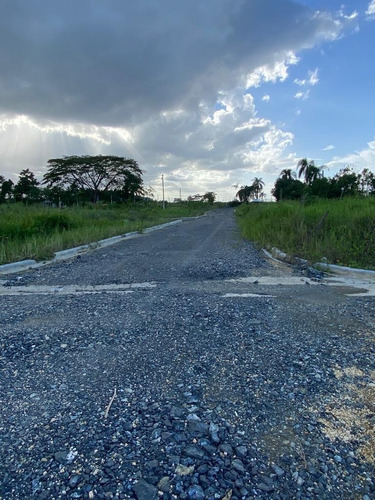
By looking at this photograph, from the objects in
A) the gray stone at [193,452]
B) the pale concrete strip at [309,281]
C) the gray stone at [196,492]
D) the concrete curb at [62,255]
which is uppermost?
the concrete curb at [62,255]

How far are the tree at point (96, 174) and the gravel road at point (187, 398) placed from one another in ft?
109

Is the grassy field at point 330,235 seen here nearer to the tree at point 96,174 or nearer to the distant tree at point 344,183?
the distant tree at point 344,183

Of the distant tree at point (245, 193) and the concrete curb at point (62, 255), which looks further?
the distant tree at point (245, 193)

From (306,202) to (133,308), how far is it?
10355 mm

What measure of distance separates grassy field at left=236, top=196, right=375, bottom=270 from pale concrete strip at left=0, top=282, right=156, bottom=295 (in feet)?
13.9

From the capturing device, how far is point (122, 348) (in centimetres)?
281

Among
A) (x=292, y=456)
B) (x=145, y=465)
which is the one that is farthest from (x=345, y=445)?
(x=145, y=465)

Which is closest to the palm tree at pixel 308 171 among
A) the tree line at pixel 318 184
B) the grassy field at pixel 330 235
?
the tree line at pixel 318 184

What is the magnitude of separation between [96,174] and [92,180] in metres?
1.22

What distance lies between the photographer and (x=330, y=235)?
7934 millimetres

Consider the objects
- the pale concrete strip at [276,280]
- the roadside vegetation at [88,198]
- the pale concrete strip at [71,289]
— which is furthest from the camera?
the roadside vegetation at [88,198]

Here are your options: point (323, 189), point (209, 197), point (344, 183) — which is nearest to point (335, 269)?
point (344, 183)

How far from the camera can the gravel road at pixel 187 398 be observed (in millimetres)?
1488

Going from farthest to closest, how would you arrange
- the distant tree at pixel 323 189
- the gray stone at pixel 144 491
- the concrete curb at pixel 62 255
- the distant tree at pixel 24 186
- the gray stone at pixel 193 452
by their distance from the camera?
the distant tree at pixel 24 186 < the distant tree at pixel 323 189 < the concrete curb at pixel 62 255 < the gray stone at pixel 193 452 < the gray stone at pixel 144 491
